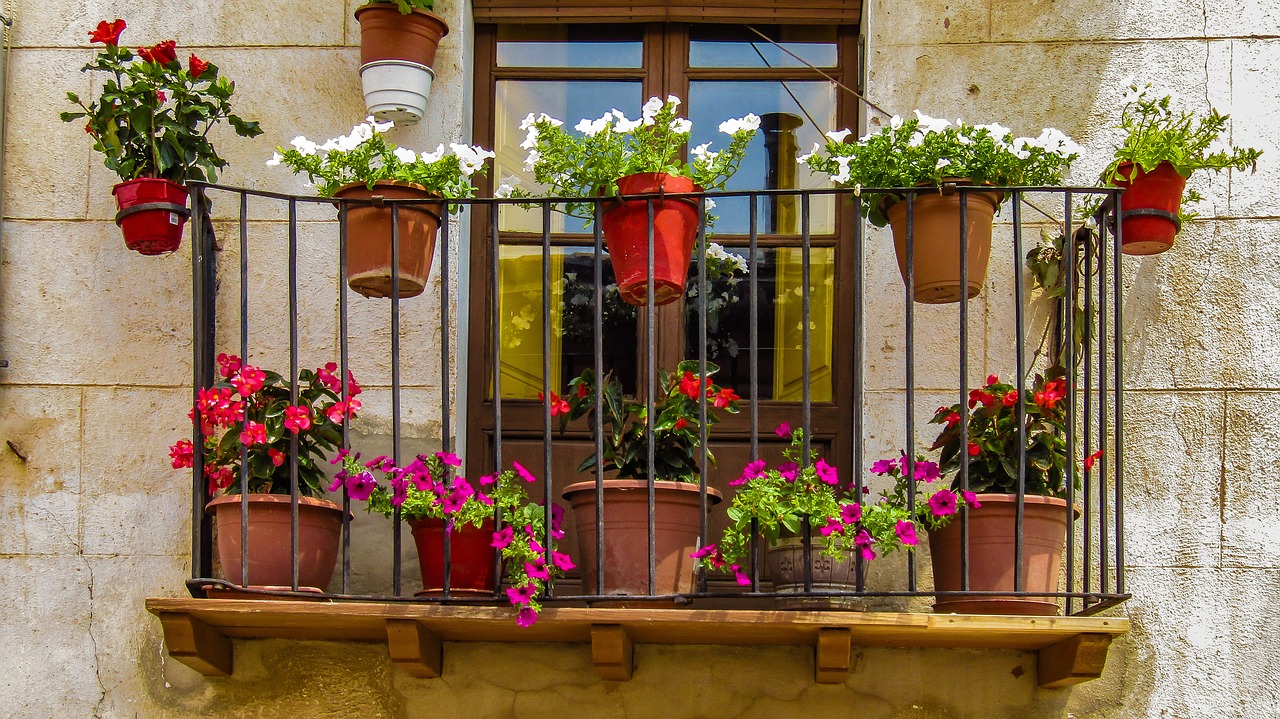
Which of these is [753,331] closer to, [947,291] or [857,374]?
[857,374]

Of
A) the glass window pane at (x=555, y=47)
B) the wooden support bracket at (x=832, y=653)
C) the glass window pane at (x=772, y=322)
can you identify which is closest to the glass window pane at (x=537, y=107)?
the glass window pane at (x=555, y=47)

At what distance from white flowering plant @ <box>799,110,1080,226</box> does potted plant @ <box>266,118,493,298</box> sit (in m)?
1.03

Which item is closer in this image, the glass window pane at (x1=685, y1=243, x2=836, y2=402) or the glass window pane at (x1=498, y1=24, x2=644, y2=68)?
the glass window pane at (x1=685, y1=243, x2=836, y2=402)

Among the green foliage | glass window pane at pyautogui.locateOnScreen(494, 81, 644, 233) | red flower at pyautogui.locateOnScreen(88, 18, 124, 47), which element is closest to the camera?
the green foliage

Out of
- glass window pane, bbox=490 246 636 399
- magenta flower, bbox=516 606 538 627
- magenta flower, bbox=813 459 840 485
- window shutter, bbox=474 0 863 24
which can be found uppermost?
window shutter, bbox=474 0 863 24

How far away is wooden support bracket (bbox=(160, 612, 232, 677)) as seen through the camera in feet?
15.1

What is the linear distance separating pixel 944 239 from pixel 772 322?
0.90 m

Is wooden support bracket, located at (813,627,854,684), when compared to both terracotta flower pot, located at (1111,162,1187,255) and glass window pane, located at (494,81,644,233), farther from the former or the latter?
glass window pane, located at (494,81,644,233)

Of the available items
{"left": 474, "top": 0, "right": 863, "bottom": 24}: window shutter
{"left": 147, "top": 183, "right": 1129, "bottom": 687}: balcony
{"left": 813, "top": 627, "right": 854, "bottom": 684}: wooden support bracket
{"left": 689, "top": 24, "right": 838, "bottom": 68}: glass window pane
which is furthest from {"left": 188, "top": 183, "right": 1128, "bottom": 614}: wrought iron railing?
{"left": 474, "top": 0, "right": 863, "bottom": 24}: window shutter

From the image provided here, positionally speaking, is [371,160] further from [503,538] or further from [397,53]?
[503,538]

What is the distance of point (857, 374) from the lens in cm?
463

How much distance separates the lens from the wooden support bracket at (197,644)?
461 centimetres

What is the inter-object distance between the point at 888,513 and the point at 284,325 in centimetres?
196

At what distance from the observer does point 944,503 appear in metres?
4.56
